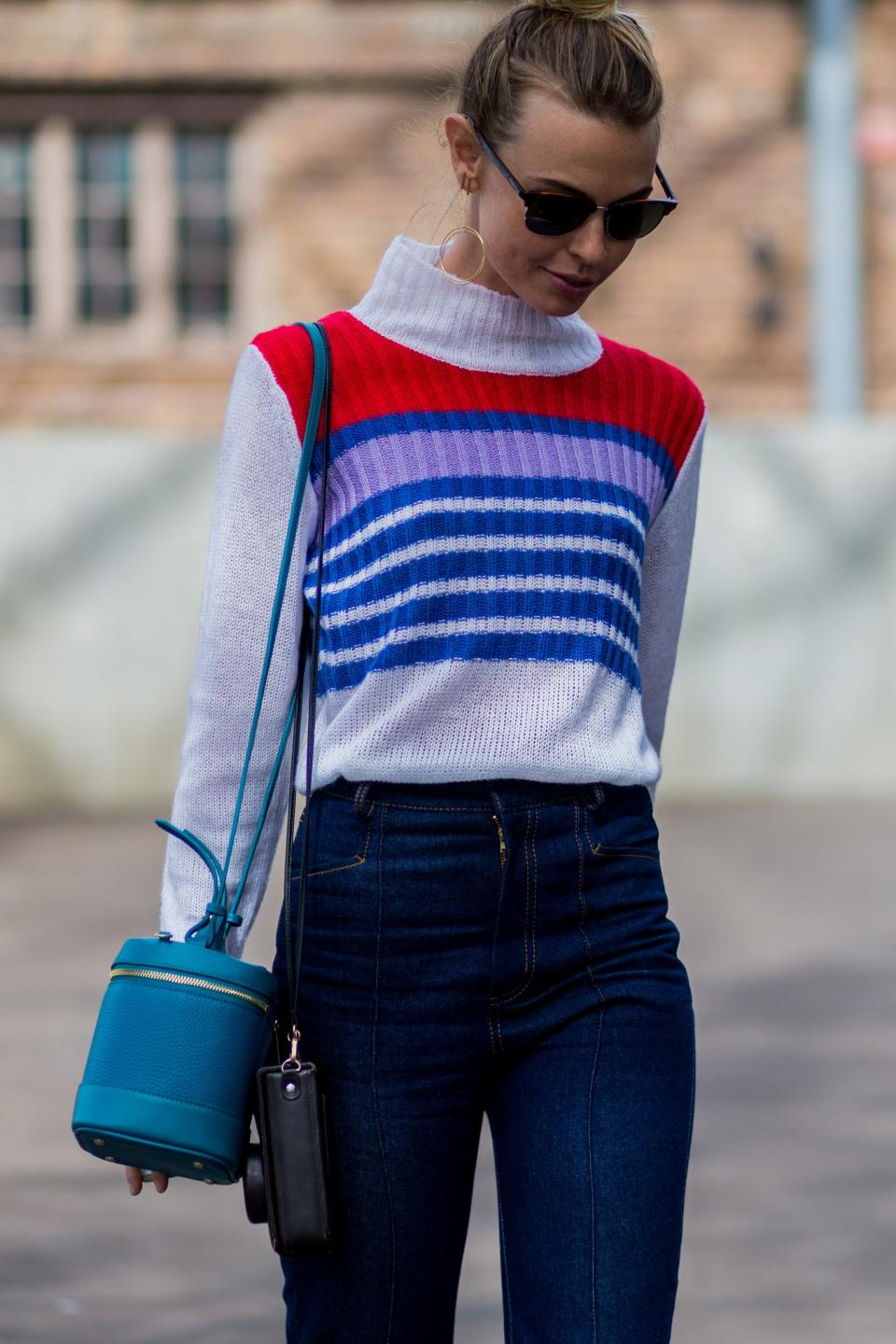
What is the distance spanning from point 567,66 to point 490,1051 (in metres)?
0.95

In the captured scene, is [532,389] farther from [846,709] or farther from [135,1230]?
[846,709]

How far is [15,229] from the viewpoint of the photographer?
44.5 ft

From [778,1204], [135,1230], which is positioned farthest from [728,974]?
[135,1230]

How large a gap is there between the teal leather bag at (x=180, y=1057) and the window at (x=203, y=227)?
1173 cm

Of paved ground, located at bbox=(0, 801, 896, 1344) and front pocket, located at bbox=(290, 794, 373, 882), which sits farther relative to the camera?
paved ground, located at bbox=(0, 801, 896, 1344)

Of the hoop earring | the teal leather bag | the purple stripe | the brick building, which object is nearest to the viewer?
the teal leather bag

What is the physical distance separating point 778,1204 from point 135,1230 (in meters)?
1.24

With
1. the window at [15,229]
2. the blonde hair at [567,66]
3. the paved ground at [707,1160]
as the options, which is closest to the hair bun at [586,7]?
the blonde hair at [567,66]

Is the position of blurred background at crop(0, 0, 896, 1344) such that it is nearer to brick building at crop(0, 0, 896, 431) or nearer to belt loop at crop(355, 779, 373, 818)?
brick building at crop(0, 0, 896, 431)

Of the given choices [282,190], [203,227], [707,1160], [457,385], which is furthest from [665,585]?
[203,227]

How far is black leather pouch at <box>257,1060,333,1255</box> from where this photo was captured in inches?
81.7

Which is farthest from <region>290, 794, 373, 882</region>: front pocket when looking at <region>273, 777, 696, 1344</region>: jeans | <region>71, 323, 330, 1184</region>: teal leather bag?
<region>71, 323, 330, 1184</region>: teal leather bag

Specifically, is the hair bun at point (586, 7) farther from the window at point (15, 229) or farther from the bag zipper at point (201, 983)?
the window at point (15, 229)

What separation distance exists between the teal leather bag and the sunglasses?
0.97 feet
